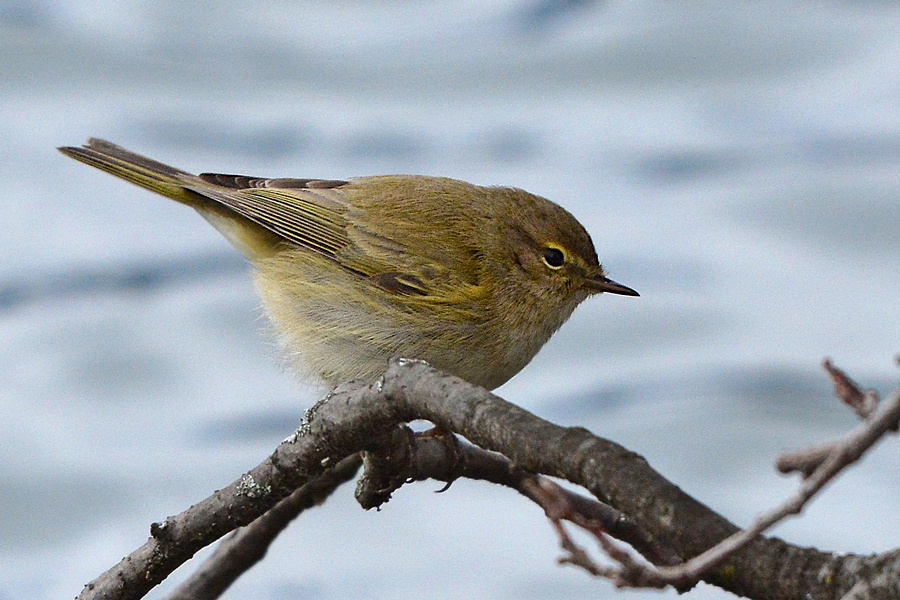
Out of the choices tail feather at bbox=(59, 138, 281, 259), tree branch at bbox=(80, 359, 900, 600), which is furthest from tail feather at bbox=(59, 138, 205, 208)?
tree branch at bbox=(80, 359, 900, 600)

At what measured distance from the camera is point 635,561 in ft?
4.27

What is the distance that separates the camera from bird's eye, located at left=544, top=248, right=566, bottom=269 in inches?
160

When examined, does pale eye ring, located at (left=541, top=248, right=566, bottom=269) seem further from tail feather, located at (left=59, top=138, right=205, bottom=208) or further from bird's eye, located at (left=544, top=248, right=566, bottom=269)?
tail feather, located at (left=59, top=138, right=205, bottom=208)

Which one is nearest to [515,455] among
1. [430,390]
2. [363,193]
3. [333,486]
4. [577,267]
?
[430,390]

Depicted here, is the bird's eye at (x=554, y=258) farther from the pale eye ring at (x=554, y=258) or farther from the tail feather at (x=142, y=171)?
the tail feather at (x=142, y=171)

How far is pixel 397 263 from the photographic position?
3893mm

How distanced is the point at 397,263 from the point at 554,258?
64 cm

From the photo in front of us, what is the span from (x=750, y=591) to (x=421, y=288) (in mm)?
2375

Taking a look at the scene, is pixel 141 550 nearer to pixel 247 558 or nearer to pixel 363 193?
pixel 247 558

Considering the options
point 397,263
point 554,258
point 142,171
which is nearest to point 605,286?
point 554,258

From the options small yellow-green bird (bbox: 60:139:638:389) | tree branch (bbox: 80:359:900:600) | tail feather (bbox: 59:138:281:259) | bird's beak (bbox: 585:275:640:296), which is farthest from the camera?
tail feather (bbox: 59:138:281:259)

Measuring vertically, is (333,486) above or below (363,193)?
below

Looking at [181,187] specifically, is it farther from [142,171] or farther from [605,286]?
[605,286]

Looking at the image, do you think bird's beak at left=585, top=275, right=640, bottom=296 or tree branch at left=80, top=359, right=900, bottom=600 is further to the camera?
bird's beak at left=585, top=275, right=640, bottom=296
